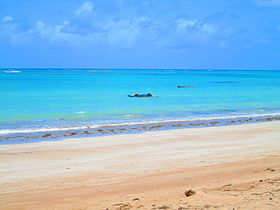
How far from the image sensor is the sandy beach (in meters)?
6.67

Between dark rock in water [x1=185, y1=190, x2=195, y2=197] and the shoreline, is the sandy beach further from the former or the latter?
the shoreline

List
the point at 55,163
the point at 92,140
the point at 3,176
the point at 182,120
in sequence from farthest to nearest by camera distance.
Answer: the point at 182,120
the point at 92,140
the point at 55,163
the point at 3,176

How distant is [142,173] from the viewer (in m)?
9.44

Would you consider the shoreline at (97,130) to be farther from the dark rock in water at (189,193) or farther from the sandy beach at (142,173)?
the dark rock in water at (189,193)

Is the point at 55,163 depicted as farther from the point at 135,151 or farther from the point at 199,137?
the point at 199,137

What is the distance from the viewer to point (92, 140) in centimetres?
1539

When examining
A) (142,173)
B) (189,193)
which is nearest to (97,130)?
(142,173)

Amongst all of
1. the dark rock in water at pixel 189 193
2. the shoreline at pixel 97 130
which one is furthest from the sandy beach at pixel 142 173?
the shoreline at pixel 97 130

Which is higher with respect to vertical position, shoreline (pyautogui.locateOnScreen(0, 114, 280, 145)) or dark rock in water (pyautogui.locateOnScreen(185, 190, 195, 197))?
shoreline (pyautogui.locateOnScreen(0, 114, 280, 145))

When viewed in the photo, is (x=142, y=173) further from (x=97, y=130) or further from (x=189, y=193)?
(x=97, y=130)

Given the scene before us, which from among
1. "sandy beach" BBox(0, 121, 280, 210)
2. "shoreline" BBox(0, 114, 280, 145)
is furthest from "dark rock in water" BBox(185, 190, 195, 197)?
"shoreline" BBox(0, 114, 280, 145)

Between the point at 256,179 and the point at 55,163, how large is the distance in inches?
229

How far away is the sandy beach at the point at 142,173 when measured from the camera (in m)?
6.67

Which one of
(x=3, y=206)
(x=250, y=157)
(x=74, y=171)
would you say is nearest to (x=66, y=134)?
(x=74, y=171)
